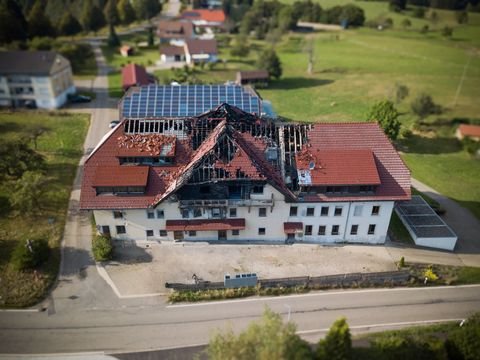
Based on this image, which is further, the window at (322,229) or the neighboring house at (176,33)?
the neighboring house at (176,33)

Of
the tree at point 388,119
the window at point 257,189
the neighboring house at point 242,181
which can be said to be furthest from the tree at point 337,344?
the tree at point 388,119

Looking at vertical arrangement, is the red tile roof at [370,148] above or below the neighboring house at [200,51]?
above

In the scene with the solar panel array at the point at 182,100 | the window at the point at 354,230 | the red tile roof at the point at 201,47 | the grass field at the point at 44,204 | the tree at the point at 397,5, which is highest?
the tree at the point at 397,5

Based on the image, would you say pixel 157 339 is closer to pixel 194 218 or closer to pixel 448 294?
pixel 194 218

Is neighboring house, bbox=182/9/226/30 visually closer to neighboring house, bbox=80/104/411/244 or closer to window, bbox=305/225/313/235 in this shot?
neighboring house, bbox=80/104/411/244

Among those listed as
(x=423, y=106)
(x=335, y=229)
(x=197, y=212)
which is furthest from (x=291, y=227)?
(x=423, y=106)

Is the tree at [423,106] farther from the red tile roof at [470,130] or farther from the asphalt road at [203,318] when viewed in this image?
the asphalt road at [203,318]

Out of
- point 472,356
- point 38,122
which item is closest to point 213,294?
point 472,356
